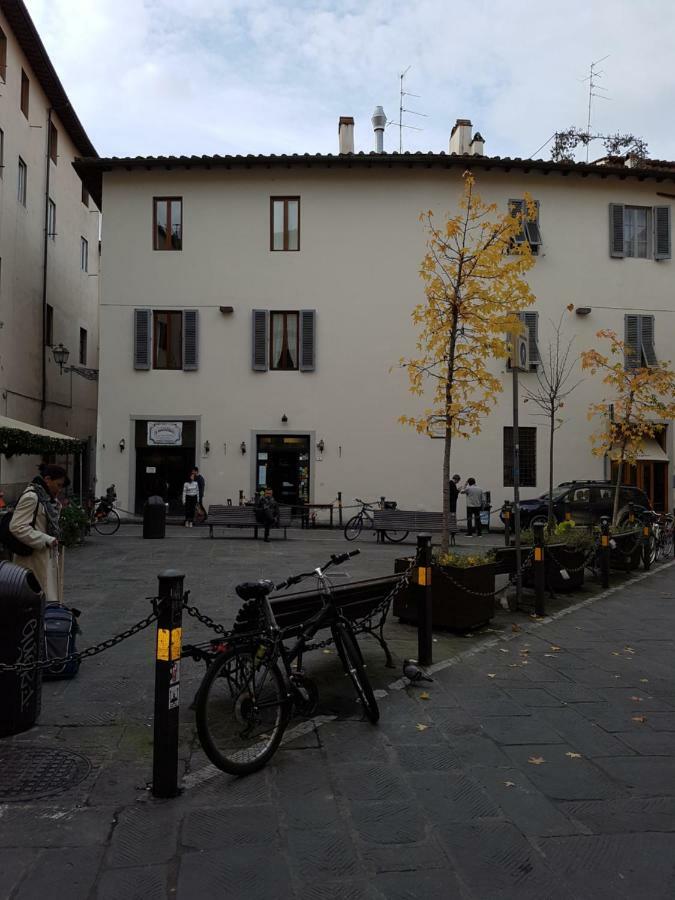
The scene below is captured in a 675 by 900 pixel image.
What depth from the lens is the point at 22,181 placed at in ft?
76.9

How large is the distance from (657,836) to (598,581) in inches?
355

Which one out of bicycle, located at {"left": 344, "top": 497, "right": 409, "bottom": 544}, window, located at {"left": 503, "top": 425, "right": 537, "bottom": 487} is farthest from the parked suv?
bicycle, located at {"left": 344, "top": 497, "right": 409, "bottom": 544}

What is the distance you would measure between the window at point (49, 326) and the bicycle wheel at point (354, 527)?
14356 millimetres

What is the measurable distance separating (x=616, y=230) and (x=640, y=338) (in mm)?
3537

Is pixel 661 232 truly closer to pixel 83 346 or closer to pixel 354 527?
pixel 354 527

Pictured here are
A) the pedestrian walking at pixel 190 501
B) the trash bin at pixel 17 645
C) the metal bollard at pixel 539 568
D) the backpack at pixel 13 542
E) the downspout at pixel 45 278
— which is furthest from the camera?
the downspout at pixel 45 278

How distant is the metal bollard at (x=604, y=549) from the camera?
1130cm

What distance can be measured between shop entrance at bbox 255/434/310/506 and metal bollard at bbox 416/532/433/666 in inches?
628

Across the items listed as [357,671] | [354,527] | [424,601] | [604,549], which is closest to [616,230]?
[354,527]

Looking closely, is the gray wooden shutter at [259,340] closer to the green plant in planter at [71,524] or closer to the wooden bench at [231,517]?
the wooden bench at [231,517]

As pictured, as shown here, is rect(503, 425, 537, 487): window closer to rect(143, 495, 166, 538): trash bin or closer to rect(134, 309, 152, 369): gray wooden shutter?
rect(143, 495, 166, 538): trash bin

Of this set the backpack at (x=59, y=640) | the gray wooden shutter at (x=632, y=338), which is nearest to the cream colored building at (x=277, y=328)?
the gray wooden shutter at (x=632, y=338)

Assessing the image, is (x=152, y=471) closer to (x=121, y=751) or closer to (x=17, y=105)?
(x=17, y=105)

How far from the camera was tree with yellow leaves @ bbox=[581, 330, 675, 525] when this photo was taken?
1730cm
